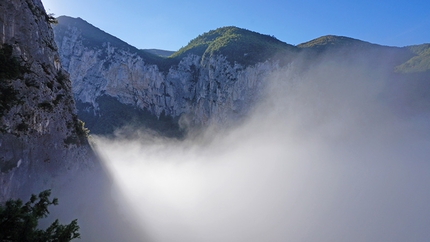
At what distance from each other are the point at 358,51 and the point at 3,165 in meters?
63.3

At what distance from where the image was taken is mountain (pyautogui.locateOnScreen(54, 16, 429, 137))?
46.2m

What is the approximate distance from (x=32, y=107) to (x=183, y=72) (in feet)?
153

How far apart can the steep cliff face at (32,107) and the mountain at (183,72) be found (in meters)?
33.4

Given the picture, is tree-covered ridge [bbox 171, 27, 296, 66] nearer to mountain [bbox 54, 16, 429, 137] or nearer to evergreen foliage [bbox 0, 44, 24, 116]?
mountain [bbox 54, 16, 429, 137]

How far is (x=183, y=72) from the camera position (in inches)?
2227

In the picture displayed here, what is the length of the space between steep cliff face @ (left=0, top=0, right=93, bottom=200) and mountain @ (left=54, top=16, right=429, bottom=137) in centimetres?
3345

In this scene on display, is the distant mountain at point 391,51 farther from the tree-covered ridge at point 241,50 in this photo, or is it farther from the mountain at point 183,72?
the tree-covered ridge at point 241,50

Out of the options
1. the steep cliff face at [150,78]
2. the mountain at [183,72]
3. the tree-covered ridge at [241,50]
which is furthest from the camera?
the tree-covered ridge at [241,50]

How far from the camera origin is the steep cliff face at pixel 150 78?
155 feet

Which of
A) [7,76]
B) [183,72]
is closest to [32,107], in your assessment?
[7,76]

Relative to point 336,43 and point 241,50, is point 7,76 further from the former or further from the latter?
point 336,43

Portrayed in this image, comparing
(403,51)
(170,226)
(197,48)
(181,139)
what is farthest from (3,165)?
(403,51)

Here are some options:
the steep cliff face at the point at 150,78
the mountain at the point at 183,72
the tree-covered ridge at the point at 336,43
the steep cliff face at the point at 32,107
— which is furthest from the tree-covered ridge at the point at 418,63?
the steep cliff face at the point at 32,107

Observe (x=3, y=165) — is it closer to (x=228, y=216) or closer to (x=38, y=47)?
(x=38, y=47)
